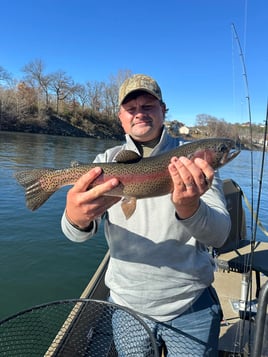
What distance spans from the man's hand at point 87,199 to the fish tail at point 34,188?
373 millimetres

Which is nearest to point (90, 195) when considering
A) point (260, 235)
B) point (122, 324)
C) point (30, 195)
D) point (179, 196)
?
point (179, 196)

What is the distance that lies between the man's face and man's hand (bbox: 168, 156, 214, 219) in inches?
24.9

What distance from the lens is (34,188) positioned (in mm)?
2434

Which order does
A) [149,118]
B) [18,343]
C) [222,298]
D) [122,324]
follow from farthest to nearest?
[222,298], [18,343], [149,118], [122,324]

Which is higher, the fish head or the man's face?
the man's face

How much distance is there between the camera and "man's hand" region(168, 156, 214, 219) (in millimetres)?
1901

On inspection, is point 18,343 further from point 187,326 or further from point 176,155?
point 176,155

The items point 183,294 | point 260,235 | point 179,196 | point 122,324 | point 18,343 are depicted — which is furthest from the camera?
point 260,235

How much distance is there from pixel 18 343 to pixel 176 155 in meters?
2.24

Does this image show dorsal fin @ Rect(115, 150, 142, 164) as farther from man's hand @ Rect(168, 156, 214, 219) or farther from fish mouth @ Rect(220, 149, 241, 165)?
fish mouth @ Rect(220, 149, 241, 165)

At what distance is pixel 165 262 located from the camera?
7.07ft

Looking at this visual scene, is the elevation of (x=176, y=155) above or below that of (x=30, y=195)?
above

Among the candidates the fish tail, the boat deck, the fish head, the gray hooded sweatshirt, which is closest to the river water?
the boat deck

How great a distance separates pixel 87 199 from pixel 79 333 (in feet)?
5.88
